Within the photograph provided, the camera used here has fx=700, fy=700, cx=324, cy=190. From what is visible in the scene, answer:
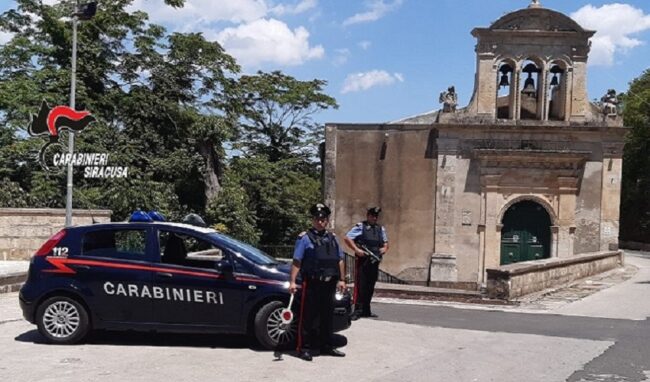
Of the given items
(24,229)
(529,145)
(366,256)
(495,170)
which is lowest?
(24,229)

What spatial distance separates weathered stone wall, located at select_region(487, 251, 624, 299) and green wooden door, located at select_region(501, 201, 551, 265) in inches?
115

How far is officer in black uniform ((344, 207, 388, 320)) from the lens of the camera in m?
10.5

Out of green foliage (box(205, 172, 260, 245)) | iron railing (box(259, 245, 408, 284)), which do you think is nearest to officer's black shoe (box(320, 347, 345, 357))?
iron railing (box(259, 245, 408, 284))

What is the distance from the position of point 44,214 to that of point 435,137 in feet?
41.1

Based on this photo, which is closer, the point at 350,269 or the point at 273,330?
the point at 273,330

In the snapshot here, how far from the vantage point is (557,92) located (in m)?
24.3

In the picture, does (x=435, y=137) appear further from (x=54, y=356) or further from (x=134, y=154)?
(x=54, y=356)

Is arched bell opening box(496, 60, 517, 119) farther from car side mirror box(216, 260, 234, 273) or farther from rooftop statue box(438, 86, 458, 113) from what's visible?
car side mirror box(216, 260, 234, 273)

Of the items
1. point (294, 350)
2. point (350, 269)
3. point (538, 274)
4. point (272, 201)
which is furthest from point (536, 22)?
point (294, 350)

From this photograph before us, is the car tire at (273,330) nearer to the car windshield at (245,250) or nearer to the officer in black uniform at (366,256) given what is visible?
the car windshield at (245,250)

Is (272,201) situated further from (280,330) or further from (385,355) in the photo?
(385,355)

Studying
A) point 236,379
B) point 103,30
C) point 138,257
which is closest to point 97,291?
point 138,257

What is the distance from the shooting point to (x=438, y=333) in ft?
31.1

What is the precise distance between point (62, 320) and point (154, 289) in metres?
1.16
